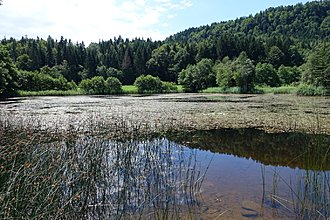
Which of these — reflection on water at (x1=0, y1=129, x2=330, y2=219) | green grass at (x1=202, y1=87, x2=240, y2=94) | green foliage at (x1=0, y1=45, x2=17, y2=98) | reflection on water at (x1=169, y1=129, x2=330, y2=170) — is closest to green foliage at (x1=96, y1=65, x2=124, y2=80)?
green grass at (x1=202, y1=87, x2=240, y2=94)

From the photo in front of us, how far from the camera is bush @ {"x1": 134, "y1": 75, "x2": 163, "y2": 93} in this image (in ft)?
187

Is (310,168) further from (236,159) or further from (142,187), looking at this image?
(142,187)

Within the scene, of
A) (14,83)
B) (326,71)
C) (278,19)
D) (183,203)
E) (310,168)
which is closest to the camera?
(183,203)

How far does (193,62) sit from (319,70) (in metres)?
44.7

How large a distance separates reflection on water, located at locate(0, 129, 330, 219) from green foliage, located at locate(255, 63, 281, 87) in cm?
5075

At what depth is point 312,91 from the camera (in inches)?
1517

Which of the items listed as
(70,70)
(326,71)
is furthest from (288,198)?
(70,70)

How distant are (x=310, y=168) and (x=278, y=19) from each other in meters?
140

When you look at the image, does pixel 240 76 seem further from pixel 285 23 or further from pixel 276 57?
pixel 285 23

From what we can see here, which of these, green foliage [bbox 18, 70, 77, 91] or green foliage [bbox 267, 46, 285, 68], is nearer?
green foliage [bbox 18, 70, 77, 91]

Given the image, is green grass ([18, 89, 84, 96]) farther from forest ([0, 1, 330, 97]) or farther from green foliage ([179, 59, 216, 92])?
green foliage ([179, 59, 216, 92])

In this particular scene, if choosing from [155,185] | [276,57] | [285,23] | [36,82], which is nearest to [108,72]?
[36,82]

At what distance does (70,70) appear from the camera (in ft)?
248

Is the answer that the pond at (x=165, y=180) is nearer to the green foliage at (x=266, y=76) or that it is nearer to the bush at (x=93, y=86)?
the bush at (x=93, y=86)
